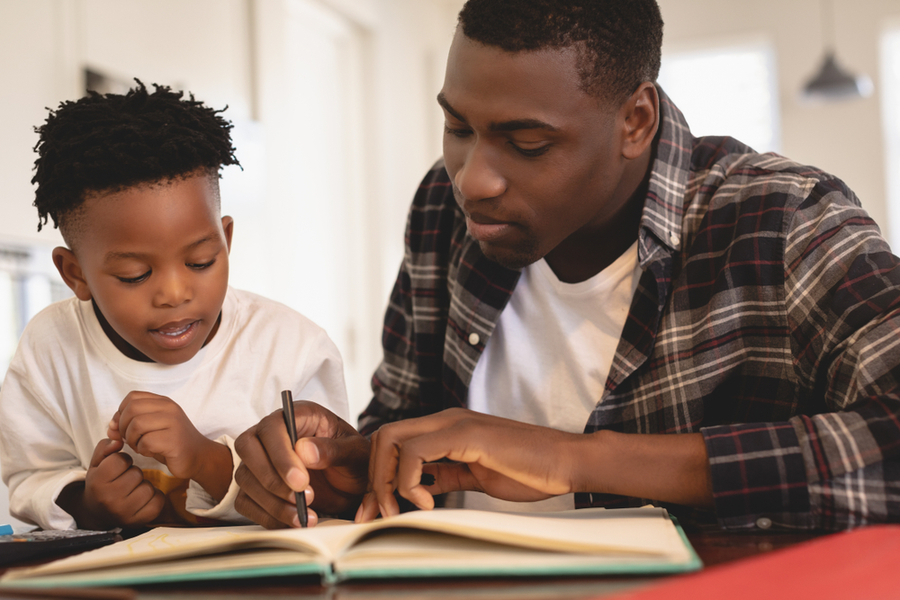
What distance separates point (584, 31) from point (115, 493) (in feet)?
2.57

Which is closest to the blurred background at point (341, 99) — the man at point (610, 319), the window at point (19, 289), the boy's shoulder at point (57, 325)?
the window at point (19, 289)

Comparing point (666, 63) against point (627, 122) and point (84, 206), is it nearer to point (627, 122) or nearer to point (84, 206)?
point (627, 122)

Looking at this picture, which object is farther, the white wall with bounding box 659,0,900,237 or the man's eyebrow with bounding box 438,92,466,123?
the white wall with bounding box 659,0,900,237

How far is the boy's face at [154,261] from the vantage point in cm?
94

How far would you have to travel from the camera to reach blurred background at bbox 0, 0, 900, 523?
1.95 meters

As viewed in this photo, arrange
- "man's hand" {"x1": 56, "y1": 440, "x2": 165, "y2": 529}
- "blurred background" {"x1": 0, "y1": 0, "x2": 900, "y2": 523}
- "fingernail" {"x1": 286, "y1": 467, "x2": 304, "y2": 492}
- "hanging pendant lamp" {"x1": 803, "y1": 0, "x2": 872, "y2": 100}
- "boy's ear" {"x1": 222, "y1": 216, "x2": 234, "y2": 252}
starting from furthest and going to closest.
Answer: "hanging pendant lamp" {"x1": 803, "y1": 0, "x2": 872, "y2": 100}
"blurred background" {"x1": 0, "y1": 0, "x2": 900, "y2": 523}
"boy's ear" {"x1": 222, "y1": 216, "x2": 234, "y2": 252}
"man's hand" {"x1": 56, "y1": 440, "x2": 165, "y2": 529}
"fingernail" {"x1": 286, "y1": 467, "x2": 304, "y2": 492}

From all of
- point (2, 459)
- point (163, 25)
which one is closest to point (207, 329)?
point (2, 459)

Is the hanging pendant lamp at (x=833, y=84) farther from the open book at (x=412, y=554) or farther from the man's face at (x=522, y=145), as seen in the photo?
the open book at (x=412, y=554)

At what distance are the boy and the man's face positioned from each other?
31cm

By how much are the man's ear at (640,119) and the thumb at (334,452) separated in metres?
0.55

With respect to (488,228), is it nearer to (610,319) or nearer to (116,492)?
(610,319)

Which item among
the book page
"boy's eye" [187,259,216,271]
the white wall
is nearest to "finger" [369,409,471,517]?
the book page

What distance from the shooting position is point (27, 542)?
75 centimetres

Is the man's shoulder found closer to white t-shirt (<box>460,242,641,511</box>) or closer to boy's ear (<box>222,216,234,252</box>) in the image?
white t-shirt (<box>460,242,641,511</box>)
